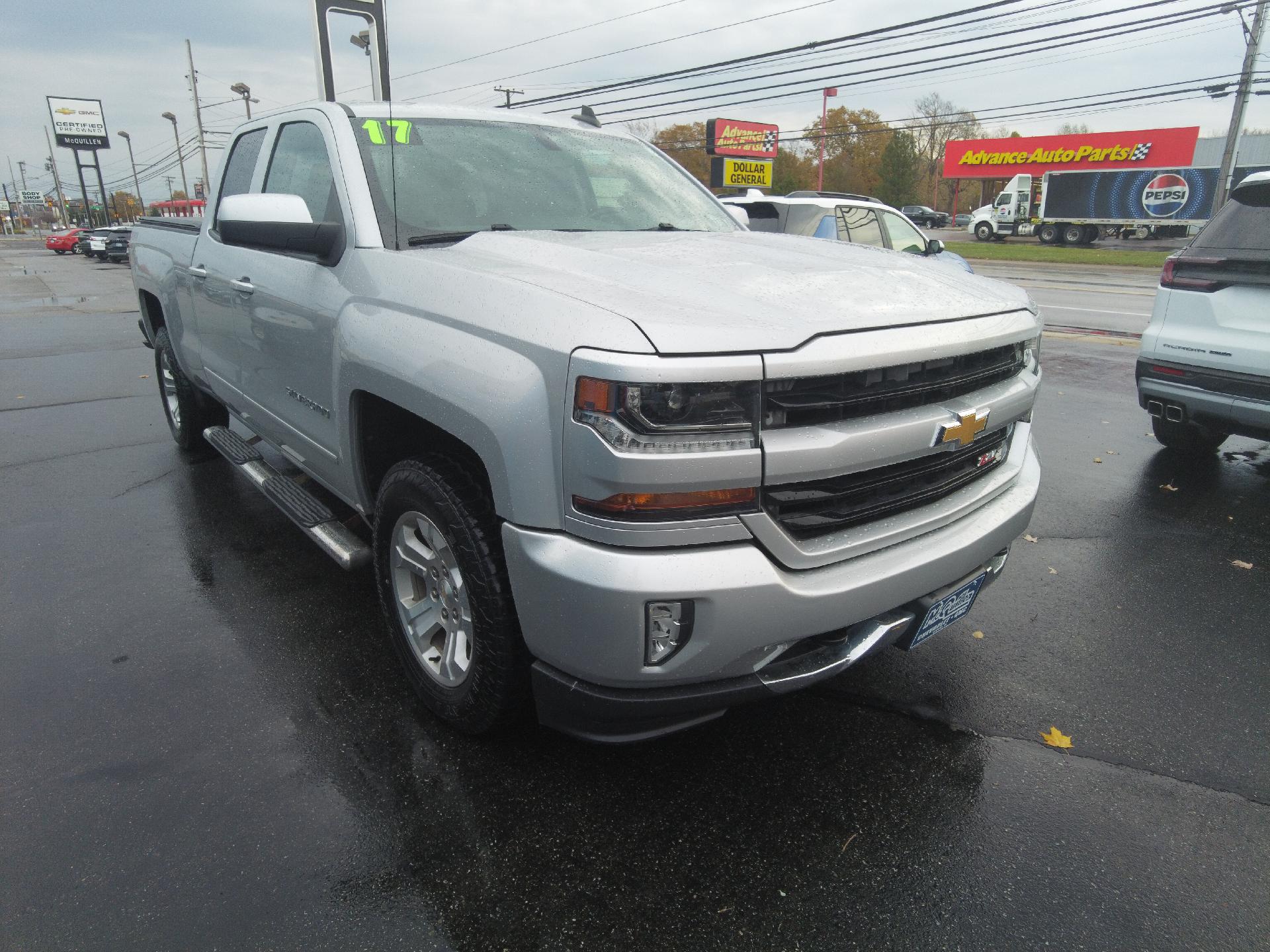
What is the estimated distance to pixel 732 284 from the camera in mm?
2264

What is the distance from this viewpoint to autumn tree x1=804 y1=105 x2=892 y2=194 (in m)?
69.2

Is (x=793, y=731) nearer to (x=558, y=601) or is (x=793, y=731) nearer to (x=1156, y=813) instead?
(x=1156, y=813)

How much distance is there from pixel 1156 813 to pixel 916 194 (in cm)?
7221

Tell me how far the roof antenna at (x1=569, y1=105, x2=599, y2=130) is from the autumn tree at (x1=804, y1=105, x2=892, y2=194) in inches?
2660

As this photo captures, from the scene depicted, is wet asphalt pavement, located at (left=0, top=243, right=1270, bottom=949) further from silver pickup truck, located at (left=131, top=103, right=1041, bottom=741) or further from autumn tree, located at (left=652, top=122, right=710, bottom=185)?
autumn tree, located at (left=652, top=122, right=710, bottom=185)

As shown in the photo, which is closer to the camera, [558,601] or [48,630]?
[558,601]

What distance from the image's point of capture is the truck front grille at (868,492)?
6.57ft

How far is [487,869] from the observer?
7.01ft

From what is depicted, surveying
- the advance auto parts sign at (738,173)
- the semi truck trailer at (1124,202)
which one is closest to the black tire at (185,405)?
the advance auto parts sign at (738,173)

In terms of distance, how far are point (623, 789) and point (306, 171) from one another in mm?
2707

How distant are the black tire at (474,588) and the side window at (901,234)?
9.01m

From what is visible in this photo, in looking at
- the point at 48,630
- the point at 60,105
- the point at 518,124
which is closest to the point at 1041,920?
the point at 518,124

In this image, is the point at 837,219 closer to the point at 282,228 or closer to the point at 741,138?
the point at 282,228

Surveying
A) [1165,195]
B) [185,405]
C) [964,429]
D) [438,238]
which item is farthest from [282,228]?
[1165,195]
